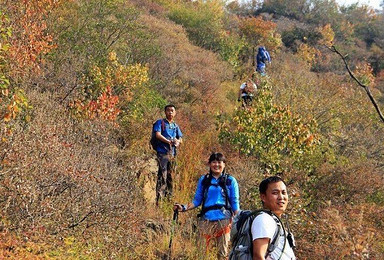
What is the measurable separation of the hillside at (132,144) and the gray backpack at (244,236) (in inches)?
78.0

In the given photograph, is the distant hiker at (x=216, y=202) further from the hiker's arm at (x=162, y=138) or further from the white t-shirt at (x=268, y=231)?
the hiker's arm at (x=162, y=138)

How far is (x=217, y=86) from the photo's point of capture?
13812 mm

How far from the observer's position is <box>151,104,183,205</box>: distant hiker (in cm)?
655

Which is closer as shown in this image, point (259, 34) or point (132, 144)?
point (132, 144)

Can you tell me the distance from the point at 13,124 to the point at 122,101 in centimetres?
424

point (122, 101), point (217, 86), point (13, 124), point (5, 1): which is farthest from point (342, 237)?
point (217, 86)

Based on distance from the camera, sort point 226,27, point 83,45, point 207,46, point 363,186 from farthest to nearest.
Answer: point 226,27 → point 207,46 → point 83,45 → point 363,186

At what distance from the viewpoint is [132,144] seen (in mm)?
8195

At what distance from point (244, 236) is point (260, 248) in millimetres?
198

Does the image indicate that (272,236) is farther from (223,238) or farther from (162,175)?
(162,175)

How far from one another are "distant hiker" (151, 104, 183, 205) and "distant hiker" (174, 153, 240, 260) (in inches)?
76.1

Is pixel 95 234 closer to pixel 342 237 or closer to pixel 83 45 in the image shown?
pixel 342 237

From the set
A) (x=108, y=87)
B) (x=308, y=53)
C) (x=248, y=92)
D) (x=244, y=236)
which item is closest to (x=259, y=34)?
(x=308, y=53)

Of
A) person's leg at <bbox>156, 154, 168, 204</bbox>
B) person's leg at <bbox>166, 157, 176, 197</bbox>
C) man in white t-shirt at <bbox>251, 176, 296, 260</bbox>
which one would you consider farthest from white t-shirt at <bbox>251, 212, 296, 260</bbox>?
person's leg at <bbox>166, 157, 176, 197</bbox>
